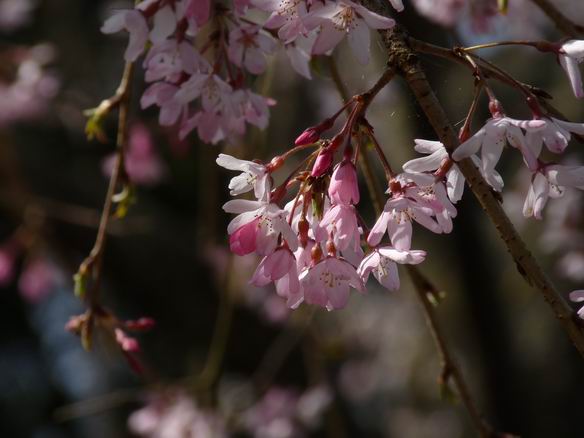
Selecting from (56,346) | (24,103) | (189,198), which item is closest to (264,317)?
(24,103)

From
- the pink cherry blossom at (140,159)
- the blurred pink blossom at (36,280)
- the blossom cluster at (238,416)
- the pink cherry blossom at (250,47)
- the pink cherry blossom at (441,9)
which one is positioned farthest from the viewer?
the blurred pink blossom at (36,280)

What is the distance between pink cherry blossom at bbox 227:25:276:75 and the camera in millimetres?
945

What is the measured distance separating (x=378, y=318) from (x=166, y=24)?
3.73m

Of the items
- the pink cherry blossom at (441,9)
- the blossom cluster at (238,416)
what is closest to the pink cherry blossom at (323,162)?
the pink cherry blossom at (441,9)

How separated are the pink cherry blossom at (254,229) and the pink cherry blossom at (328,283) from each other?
0.05 meters

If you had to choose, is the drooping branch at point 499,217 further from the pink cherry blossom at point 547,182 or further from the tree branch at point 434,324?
the tree branch at point 434,324

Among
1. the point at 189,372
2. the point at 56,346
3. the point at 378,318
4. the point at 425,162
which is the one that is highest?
the point at 425,162

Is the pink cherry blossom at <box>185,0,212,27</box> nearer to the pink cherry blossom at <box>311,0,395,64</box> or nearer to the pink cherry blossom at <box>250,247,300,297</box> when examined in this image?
the pink cherry blossom at <box>311,0,395,64</box>

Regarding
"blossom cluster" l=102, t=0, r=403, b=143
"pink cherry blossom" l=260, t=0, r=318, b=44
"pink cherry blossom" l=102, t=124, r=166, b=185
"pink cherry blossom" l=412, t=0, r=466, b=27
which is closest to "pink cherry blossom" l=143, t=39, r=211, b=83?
"blossom cluster" l=102, t=0, r=403, b=143

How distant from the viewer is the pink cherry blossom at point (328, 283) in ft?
2.55

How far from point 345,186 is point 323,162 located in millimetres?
29

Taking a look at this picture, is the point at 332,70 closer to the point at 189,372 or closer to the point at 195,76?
the point at 195,76

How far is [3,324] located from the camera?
6797 mm

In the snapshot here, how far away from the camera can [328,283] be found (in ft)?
2.59
